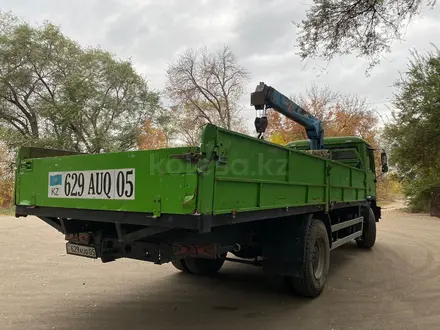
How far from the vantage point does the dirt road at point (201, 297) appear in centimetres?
412

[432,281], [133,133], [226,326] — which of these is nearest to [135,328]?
[226,326]

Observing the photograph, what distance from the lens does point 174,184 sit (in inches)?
119

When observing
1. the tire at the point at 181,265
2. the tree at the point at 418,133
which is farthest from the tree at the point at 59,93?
the tire at the point at 181,265

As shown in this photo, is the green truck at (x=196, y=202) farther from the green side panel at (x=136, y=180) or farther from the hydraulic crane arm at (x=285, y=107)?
the hydraulic crane arm at (x=285, y=107)

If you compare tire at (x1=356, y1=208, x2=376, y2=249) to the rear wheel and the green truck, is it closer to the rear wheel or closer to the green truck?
the green truck

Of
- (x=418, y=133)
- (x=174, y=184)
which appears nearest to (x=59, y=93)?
(x=418, y=133)

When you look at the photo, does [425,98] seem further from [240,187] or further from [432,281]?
[240,187]

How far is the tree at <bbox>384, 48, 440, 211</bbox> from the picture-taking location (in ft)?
58.2

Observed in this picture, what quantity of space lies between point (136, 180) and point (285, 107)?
4650mm

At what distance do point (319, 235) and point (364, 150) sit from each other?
3.81m

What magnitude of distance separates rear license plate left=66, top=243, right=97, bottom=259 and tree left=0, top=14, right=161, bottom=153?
23312mm

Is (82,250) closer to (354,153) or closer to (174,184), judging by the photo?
(174,184)

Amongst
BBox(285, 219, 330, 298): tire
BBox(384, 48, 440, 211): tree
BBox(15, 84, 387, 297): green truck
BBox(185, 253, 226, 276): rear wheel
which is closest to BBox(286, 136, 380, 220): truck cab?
BBox(15, 84, 387, 297): green truck

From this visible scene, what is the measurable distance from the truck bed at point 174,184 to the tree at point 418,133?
1597 cm
